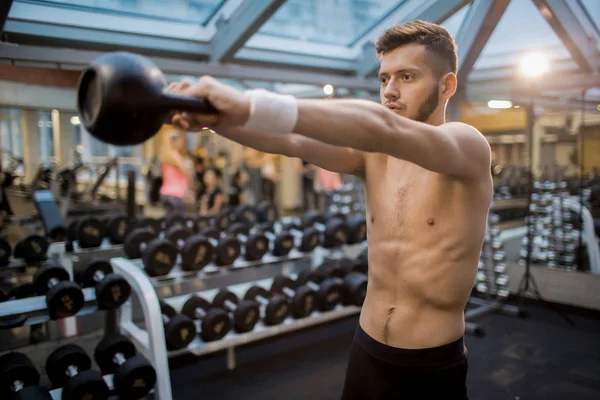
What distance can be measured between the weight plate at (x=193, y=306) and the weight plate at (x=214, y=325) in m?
0.12

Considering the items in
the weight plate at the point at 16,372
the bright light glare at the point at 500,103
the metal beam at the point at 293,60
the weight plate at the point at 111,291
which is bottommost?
the weight plate at the point at 16,372

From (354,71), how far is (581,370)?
10.4 ft

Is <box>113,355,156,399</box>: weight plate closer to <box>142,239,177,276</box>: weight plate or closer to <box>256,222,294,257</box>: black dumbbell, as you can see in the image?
<box>142,239,177,276</box>: weight plate

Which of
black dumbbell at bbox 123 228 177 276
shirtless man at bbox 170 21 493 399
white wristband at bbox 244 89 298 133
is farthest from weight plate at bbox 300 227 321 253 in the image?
white wristband at bbox 244 89 298 133

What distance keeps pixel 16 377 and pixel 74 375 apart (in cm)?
24

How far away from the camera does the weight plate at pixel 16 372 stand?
6.69ft

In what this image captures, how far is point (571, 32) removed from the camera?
11.6 ft

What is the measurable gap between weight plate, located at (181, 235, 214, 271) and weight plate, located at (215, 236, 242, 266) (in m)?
0.09

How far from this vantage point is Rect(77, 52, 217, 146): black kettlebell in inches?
25.5

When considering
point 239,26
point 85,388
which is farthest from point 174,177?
point 85,388

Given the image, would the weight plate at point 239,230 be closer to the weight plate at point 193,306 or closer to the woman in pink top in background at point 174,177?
the weight plate at point 193,306

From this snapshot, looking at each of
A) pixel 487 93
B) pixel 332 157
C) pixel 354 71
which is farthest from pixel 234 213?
pixel 332 157

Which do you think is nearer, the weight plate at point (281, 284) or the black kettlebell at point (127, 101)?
the black kettlebell at point (127, 101)

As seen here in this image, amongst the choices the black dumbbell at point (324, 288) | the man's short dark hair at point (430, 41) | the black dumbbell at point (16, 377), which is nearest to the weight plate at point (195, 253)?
the black dumbbell at point (324, 288)
